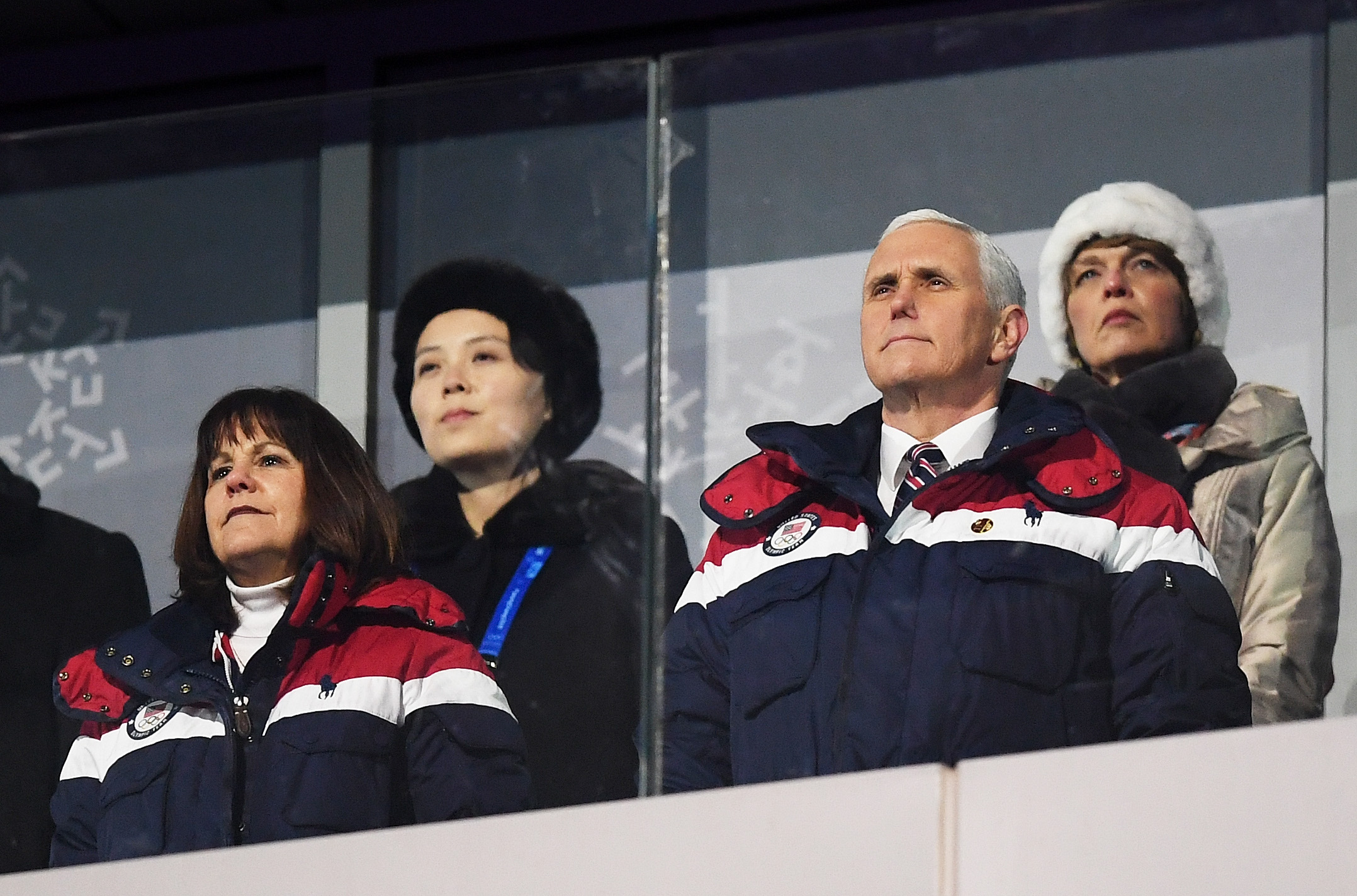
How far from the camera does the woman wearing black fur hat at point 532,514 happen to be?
150 inches

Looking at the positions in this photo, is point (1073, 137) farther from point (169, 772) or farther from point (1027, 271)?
point (169, 772)

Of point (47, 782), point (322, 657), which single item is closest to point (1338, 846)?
point (322, 657)

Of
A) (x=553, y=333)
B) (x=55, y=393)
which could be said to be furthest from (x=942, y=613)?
(x=55, y=393)

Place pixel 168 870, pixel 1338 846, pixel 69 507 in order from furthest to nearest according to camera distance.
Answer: pixel 69 507, pixel 168 870, pixel 1338 846

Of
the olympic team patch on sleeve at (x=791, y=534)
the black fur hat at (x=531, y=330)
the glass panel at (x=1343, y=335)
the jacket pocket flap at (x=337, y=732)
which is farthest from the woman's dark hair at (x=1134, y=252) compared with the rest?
the jacket pocket flap at (x=337, y=732)

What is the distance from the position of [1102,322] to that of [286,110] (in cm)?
127

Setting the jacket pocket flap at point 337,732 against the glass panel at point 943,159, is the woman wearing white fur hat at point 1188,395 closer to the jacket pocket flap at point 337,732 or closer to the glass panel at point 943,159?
the glass panel at point 943,159

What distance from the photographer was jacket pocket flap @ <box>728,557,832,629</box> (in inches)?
149

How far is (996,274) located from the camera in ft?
12.9

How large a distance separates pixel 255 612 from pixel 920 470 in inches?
38.6

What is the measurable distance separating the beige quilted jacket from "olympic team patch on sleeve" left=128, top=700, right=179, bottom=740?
147 cm

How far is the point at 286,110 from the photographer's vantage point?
13.9 feet

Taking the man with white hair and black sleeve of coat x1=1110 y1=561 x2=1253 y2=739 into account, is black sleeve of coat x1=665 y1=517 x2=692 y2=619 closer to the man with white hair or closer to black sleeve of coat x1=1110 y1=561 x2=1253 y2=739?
the man with white hair

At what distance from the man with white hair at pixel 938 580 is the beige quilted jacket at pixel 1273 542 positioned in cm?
4
